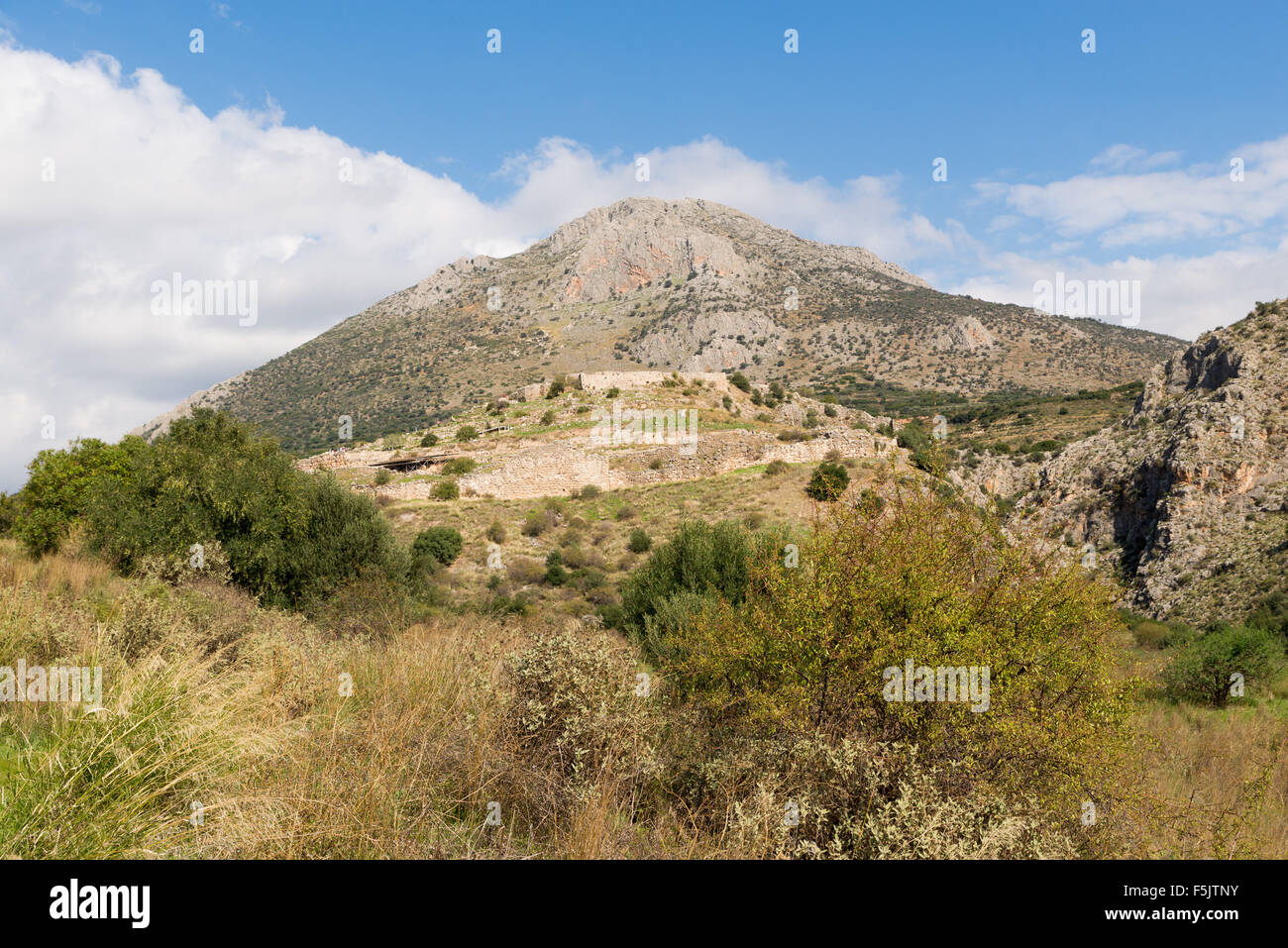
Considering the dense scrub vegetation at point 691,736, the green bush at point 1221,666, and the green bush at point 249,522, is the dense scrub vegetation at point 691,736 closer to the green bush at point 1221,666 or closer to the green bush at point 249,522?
the green bush at point 249,522

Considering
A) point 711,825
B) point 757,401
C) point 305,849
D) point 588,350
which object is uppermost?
point 588,350

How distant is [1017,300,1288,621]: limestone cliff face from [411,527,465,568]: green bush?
21.8 m

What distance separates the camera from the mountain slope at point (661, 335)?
79562 mm

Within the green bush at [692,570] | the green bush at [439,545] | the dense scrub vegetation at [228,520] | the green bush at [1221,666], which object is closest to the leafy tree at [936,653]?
the green bush at [692,570]

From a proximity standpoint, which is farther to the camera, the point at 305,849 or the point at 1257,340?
the point at 1257,340

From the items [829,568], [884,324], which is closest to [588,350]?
[884,324]

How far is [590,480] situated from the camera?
131ft

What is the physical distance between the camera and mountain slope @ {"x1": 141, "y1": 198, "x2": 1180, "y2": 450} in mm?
79562

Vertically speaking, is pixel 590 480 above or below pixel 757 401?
below

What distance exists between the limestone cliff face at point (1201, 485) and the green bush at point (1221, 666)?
16.9ft

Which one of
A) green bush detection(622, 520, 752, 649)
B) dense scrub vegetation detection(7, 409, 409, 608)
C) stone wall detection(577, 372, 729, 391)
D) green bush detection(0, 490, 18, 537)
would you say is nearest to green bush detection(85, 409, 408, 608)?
dense scrub vegetation detection(7, 409, 409, 608)

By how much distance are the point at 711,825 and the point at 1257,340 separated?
42.2m

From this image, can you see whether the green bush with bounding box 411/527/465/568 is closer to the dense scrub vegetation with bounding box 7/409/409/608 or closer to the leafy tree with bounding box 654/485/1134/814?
the dense scrub vegetation with bounding box 7/409/409/608
